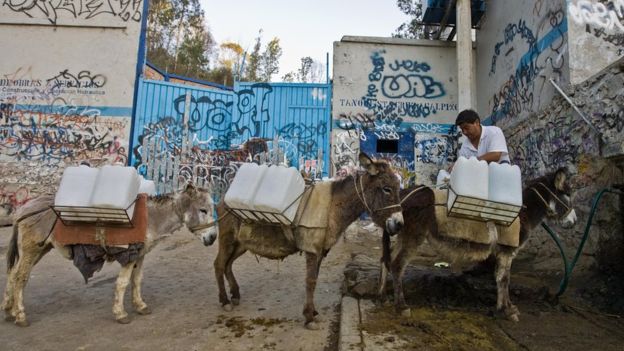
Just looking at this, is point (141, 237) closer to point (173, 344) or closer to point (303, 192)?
point (173, 344)

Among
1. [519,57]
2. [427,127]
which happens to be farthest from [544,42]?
[427,127]

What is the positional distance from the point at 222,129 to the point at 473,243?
9.11 meters

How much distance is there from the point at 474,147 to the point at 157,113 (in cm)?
974

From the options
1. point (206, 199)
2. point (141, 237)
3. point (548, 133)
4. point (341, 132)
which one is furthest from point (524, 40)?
point (141, 237)

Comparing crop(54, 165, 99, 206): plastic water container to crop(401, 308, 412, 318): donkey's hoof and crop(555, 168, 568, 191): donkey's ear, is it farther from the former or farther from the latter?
crop(555, 168, 568, 191): donkey's ear

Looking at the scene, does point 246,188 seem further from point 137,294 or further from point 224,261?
point 137,294

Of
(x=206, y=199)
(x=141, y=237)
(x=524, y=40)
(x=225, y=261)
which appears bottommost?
(x=225, y=261)

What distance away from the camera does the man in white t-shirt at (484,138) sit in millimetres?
4098

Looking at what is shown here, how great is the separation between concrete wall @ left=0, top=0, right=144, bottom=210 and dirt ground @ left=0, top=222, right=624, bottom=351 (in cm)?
577

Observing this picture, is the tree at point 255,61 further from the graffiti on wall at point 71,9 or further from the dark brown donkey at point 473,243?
the dark brown donkey at point 473,243

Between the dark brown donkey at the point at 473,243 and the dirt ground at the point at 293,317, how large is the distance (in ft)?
1.12

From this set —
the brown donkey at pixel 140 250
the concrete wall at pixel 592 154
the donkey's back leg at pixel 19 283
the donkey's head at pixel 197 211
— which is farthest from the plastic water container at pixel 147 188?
the concrete wall at pixel 592 154

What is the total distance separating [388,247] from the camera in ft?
14.3

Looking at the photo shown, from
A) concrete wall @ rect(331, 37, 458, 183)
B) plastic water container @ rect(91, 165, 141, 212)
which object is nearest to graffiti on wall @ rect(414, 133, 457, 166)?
concrete wall @ rect(331, 37, 458, 183)
